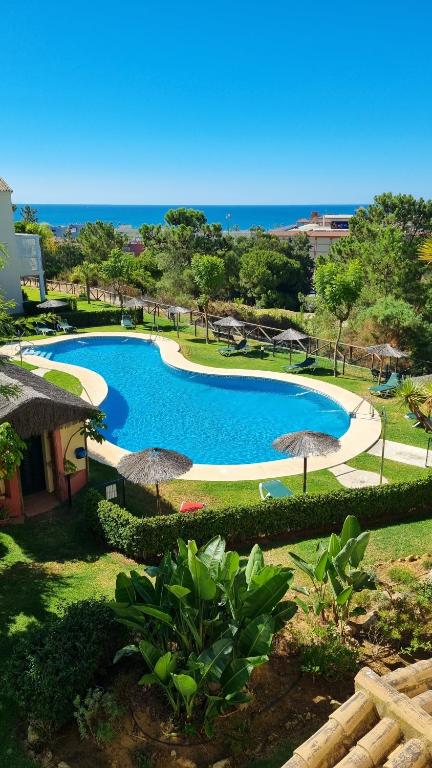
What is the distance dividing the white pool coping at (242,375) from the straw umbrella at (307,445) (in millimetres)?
2013

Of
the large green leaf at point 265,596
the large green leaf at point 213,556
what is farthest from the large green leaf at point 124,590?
the large green leaf at point 265,596

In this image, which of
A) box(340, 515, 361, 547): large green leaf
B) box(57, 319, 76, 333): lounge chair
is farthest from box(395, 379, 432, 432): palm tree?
box(57, 319, 76, 333): lounge chair

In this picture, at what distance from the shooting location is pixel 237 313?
142ft

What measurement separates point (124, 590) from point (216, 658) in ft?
6.15

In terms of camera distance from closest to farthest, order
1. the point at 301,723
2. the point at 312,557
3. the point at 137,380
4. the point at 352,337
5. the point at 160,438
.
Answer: the point at 301,723
the point at 312,557
the point at 160,438
the point at 137,380
the point at 352,337

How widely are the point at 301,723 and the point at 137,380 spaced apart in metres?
23.0

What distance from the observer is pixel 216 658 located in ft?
23.1

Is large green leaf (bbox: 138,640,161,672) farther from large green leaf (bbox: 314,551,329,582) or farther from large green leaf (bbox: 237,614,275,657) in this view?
large green leaf (bbox: 314,551,329,582)

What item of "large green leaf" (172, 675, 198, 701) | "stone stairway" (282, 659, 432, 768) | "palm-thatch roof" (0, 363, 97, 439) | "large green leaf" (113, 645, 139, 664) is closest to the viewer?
"stone stairway" (282, 659, 432, 768)

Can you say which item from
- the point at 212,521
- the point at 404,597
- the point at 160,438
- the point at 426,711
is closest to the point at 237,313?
the point at 160,438

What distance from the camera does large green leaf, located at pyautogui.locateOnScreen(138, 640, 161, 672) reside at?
725cm

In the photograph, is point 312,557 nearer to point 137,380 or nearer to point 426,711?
point 426,711

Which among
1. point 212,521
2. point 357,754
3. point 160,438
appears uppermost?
point 357,754

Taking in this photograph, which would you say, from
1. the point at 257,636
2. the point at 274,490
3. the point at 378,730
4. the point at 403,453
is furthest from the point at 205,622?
the point at 403,453
